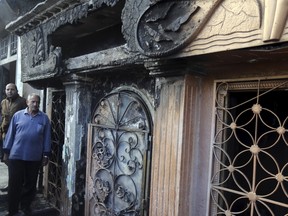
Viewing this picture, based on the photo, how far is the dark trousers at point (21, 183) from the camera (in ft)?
12.7

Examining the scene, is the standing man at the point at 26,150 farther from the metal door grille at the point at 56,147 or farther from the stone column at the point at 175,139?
the stone column at the point at 175,139

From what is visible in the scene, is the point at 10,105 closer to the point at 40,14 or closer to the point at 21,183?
the point at 21,183

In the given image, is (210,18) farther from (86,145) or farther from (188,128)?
(86,145)

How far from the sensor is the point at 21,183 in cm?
392

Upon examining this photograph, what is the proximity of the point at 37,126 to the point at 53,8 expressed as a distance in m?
1.62

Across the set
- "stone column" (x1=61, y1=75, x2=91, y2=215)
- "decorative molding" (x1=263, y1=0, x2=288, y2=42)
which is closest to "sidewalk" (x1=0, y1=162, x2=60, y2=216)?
"stone column" (x1=61, y1=75, x2=91, y2=215)

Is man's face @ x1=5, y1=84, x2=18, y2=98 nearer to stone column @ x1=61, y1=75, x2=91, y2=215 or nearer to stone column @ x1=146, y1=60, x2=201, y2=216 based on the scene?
stone column @ x1=61, y1=75, x2=91, y2=215

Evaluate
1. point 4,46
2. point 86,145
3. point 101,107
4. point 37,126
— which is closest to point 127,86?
point 101,107

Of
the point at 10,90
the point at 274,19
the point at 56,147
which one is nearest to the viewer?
the point at 274,19

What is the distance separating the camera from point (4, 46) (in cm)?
779

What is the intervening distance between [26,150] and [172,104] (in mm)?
2572

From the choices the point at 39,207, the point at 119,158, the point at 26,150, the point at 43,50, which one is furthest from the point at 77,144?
the point at 39,207

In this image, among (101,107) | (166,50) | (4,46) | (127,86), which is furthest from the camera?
(4,46)

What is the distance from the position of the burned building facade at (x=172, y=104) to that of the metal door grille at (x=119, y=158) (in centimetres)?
1
